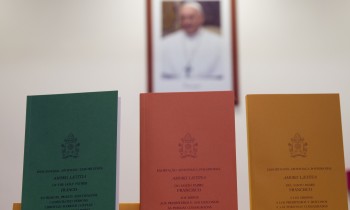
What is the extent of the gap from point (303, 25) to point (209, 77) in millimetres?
565

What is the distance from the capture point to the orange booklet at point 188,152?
76 centimetres

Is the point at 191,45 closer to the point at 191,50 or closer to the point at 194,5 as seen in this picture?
the point at 191,50

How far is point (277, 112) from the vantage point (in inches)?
31.4

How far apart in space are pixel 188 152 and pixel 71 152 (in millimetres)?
254

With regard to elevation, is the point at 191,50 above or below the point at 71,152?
above

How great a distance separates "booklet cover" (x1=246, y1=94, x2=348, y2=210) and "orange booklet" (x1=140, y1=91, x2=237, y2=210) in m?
0.05

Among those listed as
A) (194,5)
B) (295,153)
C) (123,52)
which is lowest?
(295,153)

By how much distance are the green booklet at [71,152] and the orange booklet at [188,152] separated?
75 mm

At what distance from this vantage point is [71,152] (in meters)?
0.77

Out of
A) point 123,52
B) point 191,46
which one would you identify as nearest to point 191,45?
point 191,46

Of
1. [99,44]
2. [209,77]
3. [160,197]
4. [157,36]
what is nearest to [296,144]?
[160,197]

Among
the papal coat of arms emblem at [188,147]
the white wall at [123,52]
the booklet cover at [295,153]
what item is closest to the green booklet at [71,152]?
the papal coat of arms emblem at [188,147]

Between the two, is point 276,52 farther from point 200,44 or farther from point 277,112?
point 277,112

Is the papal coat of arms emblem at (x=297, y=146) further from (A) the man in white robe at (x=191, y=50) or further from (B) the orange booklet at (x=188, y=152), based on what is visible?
(A) the man in white robe at (x=191, y=50)
